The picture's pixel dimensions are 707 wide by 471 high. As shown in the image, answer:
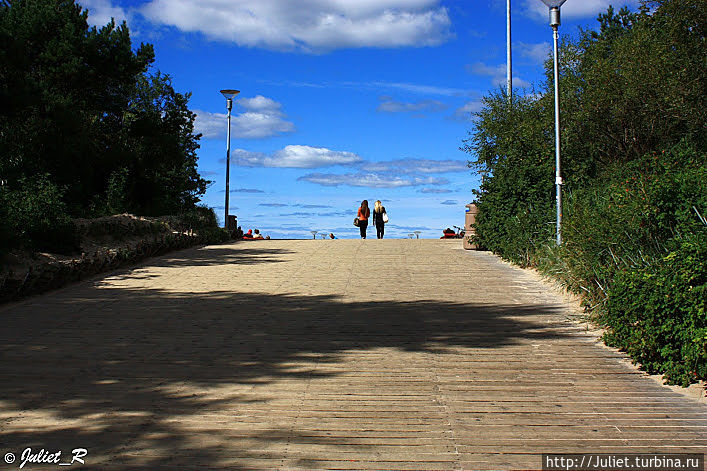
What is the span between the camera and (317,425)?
5.05m

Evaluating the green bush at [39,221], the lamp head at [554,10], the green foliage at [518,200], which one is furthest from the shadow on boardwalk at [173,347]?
the lamp head at [554,10]

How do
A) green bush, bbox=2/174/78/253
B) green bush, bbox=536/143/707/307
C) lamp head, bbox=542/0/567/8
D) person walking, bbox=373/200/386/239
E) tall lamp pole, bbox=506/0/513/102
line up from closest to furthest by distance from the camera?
1. green bush, bbox=536/143/707/307
2. green bush, bbox=2/174/78/253
3. lamp head, bbox=542/0/567/8
4. tall lamp pole, bbox=506/0/513/102
5. person walking, bbox=373/200/386/239

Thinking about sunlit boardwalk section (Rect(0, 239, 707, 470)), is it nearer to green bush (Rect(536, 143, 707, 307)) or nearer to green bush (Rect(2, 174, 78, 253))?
green bush (Rect(536, 143, 707, 307))

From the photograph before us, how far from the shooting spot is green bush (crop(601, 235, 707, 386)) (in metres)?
6.18

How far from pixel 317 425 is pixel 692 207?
19.0 feet

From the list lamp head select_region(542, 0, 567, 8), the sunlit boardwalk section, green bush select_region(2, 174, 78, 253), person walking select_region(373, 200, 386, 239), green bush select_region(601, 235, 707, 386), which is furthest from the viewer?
person walking select_region(373, 200, 386, 239)

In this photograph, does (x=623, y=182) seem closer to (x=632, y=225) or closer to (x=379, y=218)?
(x=632, y=225)

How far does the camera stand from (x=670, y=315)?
21.4 feet

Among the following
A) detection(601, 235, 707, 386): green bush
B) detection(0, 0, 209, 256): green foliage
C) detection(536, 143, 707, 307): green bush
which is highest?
detection(0, 0, 209, 256): green foliage

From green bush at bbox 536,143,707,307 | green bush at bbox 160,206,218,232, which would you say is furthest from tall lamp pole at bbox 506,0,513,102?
green bush at bbox 536,143,707,307

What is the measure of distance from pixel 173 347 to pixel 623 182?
7606mm

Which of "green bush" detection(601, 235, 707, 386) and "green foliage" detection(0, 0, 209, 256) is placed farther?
"green foliage" detection(0, 0, 209, 256)

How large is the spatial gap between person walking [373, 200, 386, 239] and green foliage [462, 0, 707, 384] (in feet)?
18.0

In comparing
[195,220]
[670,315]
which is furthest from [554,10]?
[195,220]
